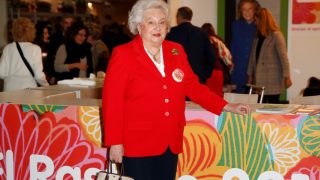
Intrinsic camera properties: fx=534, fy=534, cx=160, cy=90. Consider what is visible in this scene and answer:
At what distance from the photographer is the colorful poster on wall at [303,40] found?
6.81 meters

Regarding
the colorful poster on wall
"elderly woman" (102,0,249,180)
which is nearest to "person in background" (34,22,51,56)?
the colorful poster on wall

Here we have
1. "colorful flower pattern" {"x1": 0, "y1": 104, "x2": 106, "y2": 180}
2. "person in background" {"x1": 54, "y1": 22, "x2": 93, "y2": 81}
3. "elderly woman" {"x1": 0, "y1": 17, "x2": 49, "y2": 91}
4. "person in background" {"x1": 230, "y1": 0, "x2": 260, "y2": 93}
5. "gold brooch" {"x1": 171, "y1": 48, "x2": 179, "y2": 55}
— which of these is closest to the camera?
"gold brooch" {"x1": 171, "y1": 48, "x2": 179, "y2": 55}

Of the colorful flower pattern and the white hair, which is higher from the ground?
the white hair

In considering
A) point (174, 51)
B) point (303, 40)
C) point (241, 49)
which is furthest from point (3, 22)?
point (174, 51)

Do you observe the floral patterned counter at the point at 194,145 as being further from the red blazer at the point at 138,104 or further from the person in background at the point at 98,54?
the person in background at the point at 98,54

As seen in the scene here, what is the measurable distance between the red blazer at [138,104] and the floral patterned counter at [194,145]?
53 centimetres

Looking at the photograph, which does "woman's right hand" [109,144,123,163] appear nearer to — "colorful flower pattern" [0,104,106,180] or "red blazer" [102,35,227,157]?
"red blazer" [102,35,227,157]

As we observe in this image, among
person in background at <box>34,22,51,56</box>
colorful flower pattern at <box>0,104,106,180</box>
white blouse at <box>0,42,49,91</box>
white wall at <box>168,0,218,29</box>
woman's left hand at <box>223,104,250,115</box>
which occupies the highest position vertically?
white wall at <box>168,0,218,29</box>

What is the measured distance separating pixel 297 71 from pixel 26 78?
12.2 feet

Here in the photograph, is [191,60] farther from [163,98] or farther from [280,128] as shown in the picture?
[163,98]

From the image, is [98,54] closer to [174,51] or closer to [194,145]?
[194,145]

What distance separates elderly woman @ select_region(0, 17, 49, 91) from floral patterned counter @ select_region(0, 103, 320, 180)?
123cm

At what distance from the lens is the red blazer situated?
244 cm

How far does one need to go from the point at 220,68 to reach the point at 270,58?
1.78ft
